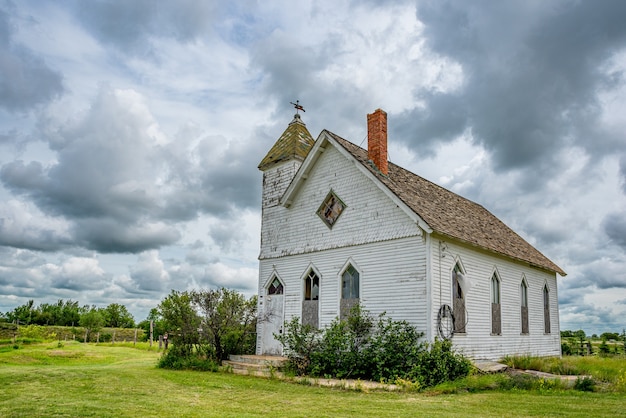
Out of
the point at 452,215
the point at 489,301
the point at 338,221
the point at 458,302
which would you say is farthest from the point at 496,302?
the point at 338,221

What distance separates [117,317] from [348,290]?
7259 cm

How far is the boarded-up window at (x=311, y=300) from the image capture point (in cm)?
1925

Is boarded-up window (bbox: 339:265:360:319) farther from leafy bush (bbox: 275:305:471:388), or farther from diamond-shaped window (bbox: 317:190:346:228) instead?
diamond-shaped window (bbox: 317:190:346:228)

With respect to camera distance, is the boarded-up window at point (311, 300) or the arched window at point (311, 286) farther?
the arched window at point (311, 286)

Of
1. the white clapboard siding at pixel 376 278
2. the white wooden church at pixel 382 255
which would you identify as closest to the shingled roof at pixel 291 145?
the white wooden church at pixel 382 255

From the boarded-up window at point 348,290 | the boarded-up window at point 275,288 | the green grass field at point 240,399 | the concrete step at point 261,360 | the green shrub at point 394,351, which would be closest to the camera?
the green grass field at point 240,399

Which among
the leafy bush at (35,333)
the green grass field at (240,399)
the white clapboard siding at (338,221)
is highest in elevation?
the white clapboard siding at (338,221)

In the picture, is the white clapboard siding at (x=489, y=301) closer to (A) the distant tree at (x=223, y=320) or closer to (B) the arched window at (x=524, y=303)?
(B) the arched window at (x=524, y=303)

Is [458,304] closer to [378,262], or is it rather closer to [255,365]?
[378,262]

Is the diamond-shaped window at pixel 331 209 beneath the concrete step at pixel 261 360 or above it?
above

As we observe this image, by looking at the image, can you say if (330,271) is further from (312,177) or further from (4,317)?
(4,317)

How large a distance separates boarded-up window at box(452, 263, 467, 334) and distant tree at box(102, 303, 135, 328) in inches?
2845

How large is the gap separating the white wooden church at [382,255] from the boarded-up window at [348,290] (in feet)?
0.12

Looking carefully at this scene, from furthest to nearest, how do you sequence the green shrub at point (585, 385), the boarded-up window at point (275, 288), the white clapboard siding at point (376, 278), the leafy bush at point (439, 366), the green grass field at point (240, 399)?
the boarded-up window at point (275, 288)
the white clapboard siding at point (376, 278)
the leafy bush at point (439, 366)
the green shrub at point (585, 385)
the green grass field at point (240, 399)
